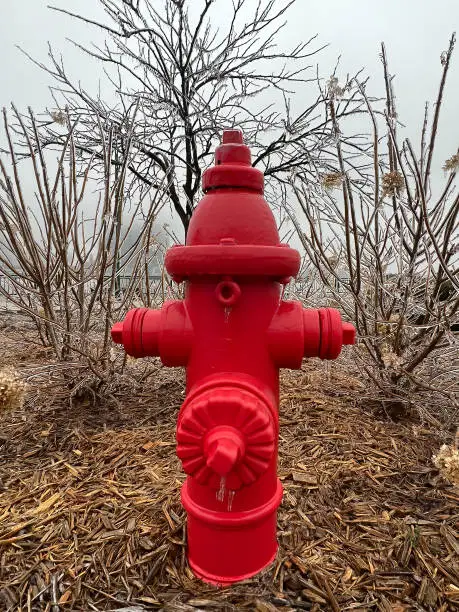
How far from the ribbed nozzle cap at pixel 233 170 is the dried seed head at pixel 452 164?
0.84 m

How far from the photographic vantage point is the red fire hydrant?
945mm

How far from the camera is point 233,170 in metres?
1.07

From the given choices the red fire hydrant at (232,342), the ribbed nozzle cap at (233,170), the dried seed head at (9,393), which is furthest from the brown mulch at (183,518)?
the ribbed nozzle cap at (233,170)

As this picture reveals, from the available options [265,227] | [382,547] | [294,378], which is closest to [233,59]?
[294,378]

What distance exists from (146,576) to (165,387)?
1.42m

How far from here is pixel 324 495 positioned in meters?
1.41

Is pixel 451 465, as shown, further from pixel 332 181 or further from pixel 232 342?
pixel 332 181

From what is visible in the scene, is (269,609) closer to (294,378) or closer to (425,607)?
(425,607)

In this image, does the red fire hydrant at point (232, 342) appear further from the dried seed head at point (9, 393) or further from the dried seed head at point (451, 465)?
the dried seed head at point (9, 393)

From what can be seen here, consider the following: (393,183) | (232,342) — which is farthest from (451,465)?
(393,183)

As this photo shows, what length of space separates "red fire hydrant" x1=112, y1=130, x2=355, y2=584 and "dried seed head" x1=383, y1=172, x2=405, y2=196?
0.72m

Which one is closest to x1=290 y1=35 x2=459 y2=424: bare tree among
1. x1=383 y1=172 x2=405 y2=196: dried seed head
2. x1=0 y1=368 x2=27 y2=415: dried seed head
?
x1=383 y1=172 x2=405 y2=196: dried seed head

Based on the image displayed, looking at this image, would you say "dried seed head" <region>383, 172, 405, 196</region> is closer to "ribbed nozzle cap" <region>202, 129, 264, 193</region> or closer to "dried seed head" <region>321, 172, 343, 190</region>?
"dried seed head" <region>321, 172, 343, 190</region>

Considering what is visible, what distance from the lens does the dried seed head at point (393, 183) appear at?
1.56 meters
